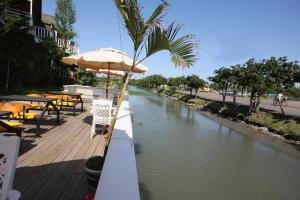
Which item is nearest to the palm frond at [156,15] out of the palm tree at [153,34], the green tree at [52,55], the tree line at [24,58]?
the palm tree at [153,34]

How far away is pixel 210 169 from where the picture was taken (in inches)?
328

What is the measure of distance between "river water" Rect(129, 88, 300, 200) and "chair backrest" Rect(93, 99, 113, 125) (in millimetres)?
2020

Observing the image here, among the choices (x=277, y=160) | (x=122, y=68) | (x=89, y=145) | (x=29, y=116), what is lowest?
(x=277, y=160)

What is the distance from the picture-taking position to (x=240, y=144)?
508 inches

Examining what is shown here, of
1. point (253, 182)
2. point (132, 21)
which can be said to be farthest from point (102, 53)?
point (253, 182)

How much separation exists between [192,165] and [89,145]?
4315mm

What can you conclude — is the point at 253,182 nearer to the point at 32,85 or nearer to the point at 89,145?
the point at 89,145

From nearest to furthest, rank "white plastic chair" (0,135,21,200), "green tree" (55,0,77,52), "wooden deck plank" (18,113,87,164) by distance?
"white plastic chair" (0,135,21,200)
"wooden deck plank" (18,113,87,164)
"green tree" (55,0,77,52)

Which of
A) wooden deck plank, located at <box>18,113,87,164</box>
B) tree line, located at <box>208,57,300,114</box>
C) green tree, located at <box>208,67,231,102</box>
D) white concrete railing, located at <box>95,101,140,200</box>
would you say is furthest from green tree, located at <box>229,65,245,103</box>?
white concrete railing, located at <box>95,101,140,200</box>

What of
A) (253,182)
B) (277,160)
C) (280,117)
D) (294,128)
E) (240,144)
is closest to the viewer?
(253,182)

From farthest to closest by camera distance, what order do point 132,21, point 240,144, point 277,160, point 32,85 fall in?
point 32,85 → point 240,144 → point 277,160 → point 132,21

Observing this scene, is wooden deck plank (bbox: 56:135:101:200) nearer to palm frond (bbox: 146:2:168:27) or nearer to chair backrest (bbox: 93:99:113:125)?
chair backrest (bbox: 93:99:113:125)

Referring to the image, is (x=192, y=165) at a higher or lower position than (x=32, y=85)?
lower

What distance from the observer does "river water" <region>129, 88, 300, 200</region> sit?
6.62 meters
